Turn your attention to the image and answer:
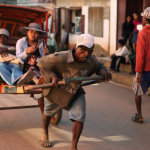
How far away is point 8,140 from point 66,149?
97cm

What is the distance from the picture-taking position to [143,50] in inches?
218

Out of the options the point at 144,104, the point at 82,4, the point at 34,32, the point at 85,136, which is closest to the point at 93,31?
the point at 82,4

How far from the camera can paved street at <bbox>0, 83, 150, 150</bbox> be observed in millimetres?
4566

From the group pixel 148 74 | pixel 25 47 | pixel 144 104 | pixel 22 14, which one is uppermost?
pixel 22 14

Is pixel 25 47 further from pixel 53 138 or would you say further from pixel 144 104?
pixel 144 104

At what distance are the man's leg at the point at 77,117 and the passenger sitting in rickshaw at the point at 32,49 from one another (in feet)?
4.53

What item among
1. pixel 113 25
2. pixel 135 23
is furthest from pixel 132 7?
pixel 135 23

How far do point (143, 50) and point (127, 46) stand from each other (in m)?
5.88

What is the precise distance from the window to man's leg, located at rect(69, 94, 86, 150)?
1127cm

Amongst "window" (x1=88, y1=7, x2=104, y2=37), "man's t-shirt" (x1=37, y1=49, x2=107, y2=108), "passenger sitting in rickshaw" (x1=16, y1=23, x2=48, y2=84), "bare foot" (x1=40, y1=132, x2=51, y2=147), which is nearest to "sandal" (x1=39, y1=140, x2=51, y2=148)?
"bare foot" (x1=40, y1=132, x2=51, y2=147)

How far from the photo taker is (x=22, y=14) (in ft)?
21.7

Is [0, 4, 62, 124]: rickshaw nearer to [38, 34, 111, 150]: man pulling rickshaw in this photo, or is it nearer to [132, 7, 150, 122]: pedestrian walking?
[38, 34, 111, 150]: man pulling rickshaw

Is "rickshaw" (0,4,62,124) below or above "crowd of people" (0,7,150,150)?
→ above

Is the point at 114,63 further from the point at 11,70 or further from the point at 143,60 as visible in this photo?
the point at 11,70
